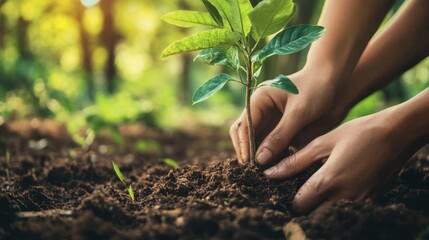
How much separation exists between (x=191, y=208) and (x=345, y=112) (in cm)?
118

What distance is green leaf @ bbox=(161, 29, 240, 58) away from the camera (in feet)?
5.16

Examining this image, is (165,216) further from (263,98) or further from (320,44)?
(320,44)

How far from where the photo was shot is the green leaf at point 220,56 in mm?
1672

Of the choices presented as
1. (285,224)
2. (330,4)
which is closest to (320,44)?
(330,4)

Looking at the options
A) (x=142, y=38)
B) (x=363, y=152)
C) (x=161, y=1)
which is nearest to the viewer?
(x=363, y=152)

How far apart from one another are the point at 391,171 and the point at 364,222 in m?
0.39

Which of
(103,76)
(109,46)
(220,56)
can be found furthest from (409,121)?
(103,76)

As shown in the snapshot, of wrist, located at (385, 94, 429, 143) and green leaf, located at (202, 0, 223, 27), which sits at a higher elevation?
green leaf, located at (202, 0, 223, 27)

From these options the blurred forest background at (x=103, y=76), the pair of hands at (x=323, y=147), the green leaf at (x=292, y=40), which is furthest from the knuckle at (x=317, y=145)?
the blurred forest background at (x=103, y=76)

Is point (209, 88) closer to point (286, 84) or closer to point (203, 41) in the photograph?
point (203, 41)

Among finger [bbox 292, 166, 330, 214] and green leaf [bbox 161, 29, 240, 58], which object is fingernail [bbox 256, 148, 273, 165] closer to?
finger [bbox 292, 166, 330, 214]

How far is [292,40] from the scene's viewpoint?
1601 mm

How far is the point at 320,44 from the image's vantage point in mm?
2078

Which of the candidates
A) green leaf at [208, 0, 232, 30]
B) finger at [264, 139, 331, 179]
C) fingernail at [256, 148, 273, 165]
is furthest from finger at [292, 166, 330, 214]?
green leaf at [208, 0, 232, 30]
